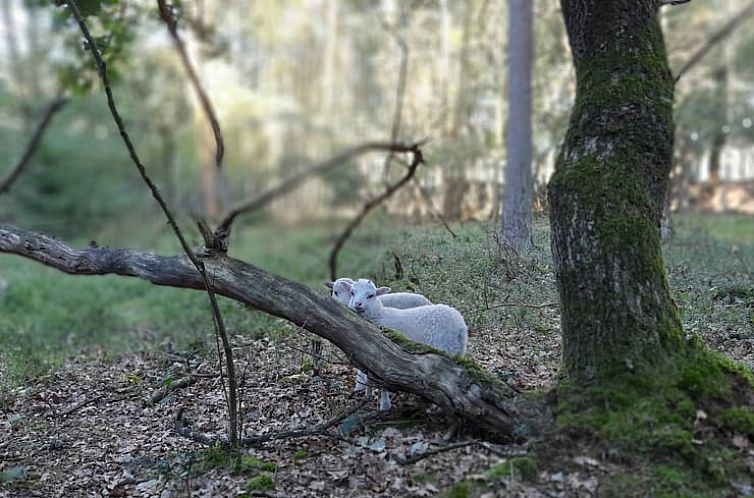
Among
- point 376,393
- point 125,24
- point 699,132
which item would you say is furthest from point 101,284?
point 699,132

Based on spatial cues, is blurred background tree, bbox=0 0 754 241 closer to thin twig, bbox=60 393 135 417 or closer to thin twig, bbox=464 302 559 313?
thin twig, bbox=464 302 559 313

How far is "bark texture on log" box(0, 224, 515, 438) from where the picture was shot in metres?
5.29

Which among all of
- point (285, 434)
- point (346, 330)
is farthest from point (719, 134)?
point (285, 434)

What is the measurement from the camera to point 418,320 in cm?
610

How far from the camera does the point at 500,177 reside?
1359 cm

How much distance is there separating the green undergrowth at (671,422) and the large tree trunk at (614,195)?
0.16 m

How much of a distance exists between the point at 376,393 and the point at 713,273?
467 cm

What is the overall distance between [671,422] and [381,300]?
2.87 meters

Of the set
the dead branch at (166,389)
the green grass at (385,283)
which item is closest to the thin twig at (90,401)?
the dead branch at (166,389)

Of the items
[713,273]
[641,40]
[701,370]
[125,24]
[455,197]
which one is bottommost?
[701,370]

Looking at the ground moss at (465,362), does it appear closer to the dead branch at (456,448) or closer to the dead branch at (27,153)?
the dead branch at (456,448)

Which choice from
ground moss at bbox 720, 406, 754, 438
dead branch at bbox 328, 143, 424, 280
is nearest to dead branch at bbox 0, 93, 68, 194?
dead branch at bbox 328, 143, 424, 280

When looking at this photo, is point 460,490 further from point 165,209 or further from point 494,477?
point 165,209

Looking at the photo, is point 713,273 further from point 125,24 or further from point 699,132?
→ point 699,132
